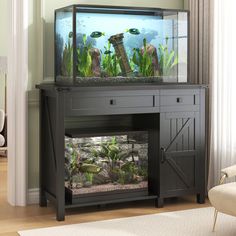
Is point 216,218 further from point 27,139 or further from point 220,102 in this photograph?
point 27,139

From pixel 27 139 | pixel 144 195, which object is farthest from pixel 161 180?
pixel 27 139

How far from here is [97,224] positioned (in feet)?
14.5

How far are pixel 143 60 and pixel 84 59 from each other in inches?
21.6

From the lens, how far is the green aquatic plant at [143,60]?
16.1 feet

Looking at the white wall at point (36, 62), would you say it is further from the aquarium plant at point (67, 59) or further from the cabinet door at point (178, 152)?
the cabinet door at point (178, 152)

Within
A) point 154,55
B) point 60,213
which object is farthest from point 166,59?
point 60,213

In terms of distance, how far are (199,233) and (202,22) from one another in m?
2.08

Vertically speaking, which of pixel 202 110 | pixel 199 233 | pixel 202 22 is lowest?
pixel 199 233

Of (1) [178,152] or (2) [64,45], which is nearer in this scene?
(2) [64,45]

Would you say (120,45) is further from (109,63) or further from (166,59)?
(166,59)

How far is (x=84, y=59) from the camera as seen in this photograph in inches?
185

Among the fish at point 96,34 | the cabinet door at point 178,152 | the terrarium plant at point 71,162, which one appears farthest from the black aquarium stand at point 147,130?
the fish at point 96,34

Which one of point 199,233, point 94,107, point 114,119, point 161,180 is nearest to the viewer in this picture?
point 199,233

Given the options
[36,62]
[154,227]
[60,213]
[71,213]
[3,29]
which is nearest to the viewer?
[154,227]
